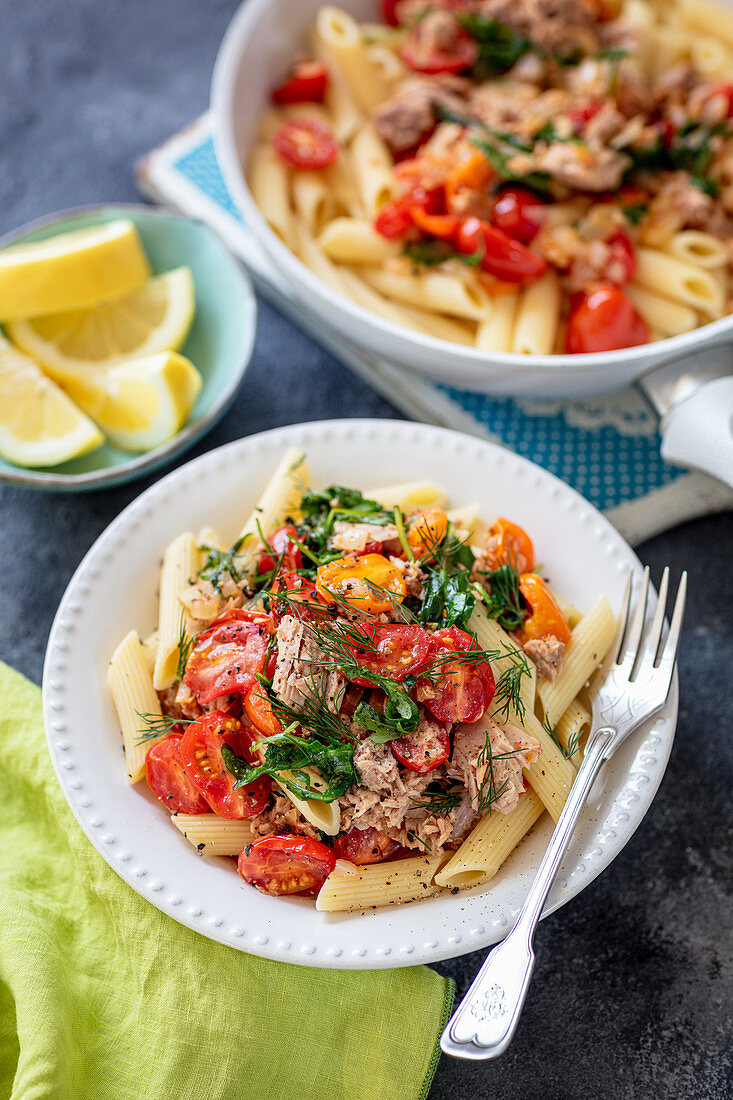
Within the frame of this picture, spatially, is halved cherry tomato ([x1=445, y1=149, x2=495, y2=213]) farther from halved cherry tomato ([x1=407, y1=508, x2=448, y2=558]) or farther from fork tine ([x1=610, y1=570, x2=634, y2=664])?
fork tine ([x1=610, y1=570, x2=634, y2=664])

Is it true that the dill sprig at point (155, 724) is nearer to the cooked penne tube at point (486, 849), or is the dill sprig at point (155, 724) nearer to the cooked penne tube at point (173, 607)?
the cooked penne tube at point (173, 607)

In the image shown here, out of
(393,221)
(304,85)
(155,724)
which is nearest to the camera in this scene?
(155,724)

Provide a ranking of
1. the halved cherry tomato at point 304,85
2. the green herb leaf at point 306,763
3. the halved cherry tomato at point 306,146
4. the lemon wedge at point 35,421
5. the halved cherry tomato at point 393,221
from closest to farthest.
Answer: the green herb leaf at point 306,763 → the lemon wedge at point 35,421 → the halved cherry tomato at point 393,221 → the halved cherry tomato at point 306,146 → the halved cherry tomato at point 304,85

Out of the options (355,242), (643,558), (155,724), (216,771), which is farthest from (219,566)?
(643,558)

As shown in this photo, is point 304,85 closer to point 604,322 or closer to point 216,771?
point 604,322

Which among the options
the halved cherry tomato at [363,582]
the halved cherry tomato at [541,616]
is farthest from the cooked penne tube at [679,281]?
the halved cherry tomato at [363,582]

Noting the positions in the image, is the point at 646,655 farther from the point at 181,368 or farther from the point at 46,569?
the point at 46,569

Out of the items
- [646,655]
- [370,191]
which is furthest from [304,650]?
[370,191]
